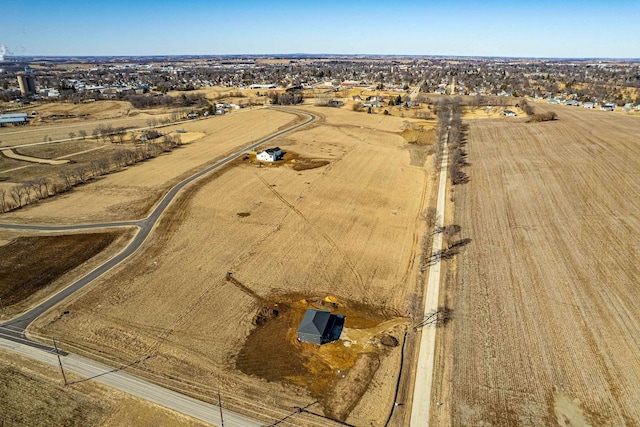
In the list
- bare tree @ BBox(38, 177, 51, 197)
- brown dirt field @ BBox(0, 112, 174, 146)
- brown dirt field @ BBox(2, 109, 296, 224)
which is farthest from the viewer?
brown dirt field @ BBox(0, 112, 174, 146)

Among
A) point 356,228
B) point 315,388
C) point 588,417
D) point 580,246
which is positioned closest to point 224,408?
point 315,388

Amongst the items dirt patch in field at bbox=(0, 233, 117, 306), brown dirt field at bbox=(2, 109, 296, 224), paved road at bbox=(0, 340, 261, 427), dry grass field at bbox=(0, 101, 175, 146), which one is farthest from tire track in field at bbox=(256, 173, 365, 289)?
dry grass field at bbox=(0, 101, 175, 146)

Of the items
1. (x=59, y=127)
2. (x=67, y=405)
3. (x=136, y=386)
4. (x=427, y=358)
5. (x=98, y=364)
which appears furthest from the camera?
(x=59, y=127)

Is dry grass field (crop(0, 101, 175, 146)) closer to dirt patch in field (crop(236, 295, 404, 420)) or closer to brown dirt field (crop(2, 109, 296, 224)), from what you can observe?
brown dirt field (crop(2, 109, 296, 224))

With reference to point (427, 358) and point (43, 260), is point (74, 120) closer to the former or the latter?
point (43, 260)

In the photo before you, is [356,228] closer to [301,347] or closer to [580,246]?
[301,347]

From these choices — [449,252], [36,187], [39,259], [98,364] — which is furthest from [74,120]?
[449,252]

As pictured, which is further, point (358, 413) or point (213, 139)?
point (213, 139)
